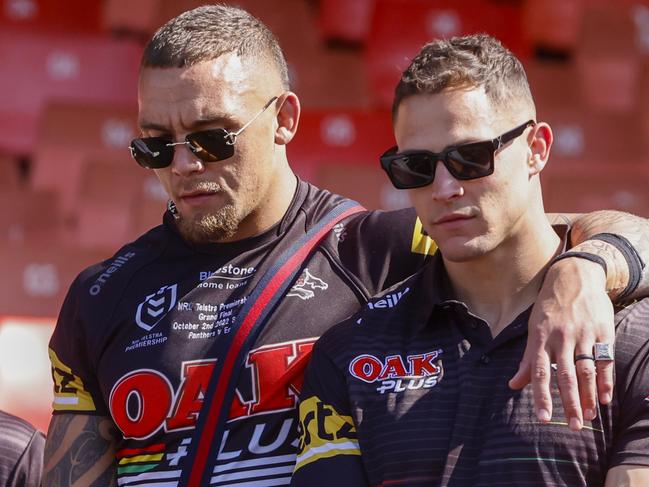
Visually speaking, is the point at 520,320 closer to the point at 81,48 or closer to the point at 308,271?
the point at 308,271

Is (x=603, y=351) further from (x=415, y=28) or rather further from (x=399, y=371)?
(x=415, y=28)

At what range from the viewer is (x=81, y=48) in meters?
6.62

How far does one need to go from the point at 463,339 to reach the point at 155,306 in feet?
2.23

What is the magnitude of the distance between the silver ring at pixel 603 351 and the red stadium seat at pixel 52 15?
529 centimetres

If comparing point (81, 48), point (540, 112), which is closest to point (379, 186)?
point (540, 112)

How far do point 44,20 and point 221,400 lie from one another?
496 cm

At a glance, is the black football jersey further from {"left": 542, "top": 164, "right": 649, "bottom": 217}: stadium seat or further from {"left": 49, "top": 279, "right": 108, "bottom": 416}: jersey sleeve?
{"left": 542, "top": 164, "right": 649, "bottom": 217}: stadium seat

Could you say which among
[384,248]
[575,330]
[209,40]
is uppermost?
[209,40]

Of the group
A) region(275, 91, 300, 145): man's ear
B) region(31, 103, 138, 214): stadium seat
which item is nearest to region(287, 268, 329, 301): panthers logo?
region(275, 91, 300, 145): man's ear

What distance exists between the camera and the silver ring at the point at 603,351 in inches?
79.8

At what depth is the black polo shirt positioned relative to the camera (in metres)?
2.07

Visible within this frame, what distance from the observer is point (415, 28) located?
21.1ft

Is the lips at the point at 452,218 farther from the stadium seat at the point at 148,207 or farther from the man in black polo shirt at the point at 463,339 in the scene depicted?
the stadium seat at the point at 148,207

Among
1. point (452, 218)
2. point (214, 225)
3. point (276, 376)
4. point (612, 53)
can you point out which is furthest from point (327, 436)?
point (612, 53)
